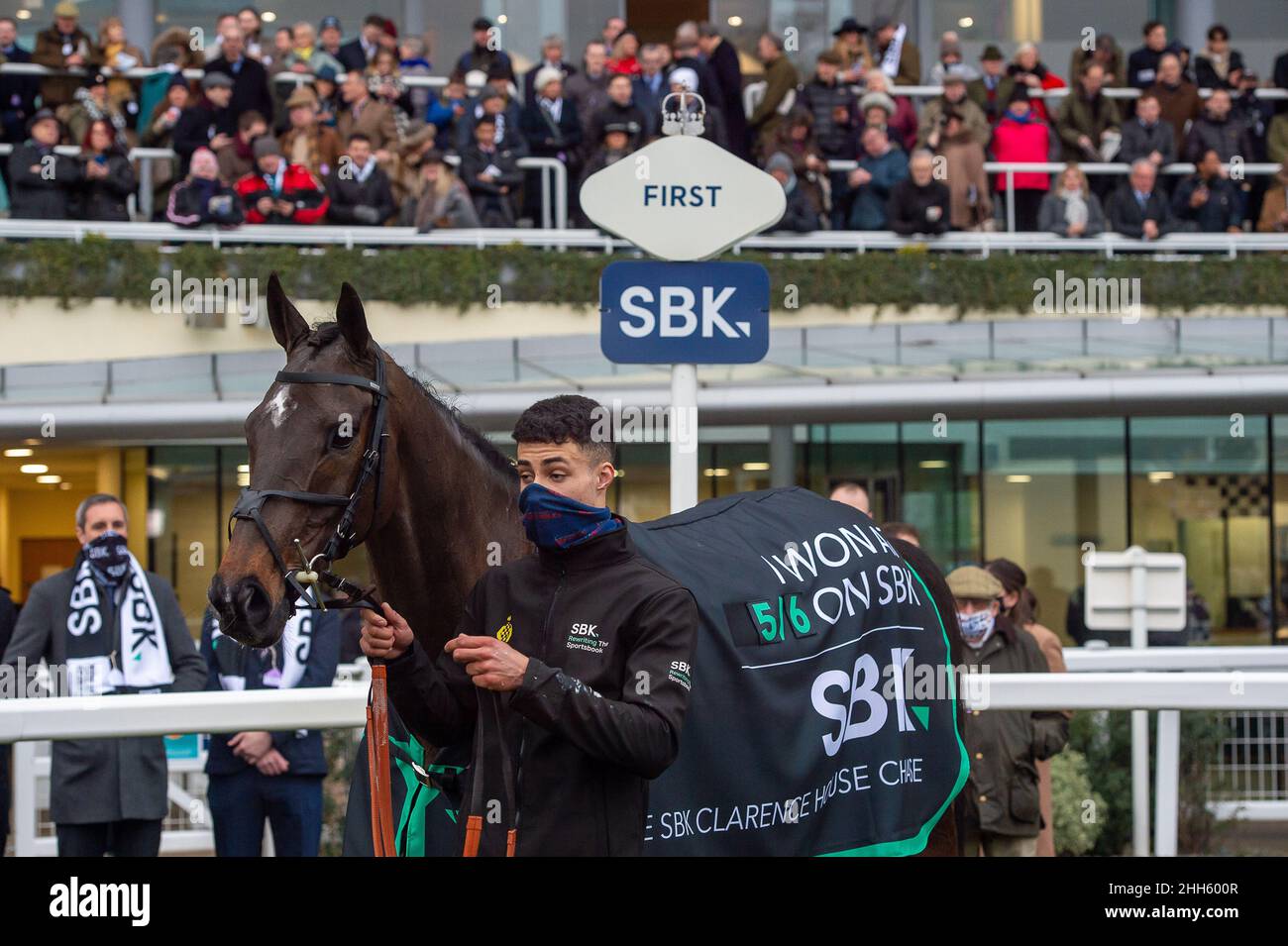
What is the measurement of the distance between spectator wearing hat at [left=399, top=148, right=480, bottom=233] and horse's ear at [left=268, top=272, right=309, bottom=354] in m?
10.2

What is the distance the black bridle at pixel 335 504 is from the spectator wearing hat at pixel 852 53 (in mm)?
12470

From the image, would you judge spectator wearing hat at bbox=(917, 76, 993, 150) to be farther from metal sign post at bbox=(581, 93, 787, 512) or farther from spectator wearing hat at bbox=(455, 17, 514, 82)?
metal sign post at bbox=(581, 93, 787, 512)

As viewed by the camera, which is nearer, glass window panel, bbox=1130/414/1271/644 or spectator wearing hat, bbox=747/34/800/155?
spectator wearing hat, bbox=747/34/800/155

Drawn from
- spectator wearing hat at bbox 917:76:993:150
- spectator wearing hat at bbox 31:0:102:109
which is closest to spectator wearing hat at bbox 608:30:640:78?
spectator wearing hat at bbox 917:76:993:150

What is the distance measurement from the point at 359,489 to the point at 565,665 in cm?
66

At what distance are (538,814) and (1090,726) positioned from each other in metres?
5.50

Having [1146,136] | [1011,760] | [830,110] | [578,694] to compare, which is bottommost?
[1011,760]

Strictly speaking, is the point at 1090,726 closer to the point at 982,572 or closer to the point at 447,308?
the point at 982,572

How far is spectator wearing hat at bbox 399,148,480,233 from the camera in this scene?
13.6m

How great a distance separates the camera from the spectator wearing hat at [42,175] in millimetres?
12883

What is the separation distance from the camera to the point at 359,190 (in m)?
13.6

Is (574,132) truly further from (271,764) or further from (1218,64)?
(271,764)

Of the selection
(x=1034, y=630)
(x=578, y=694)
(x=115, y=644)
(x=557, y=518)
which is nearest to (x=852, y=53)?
(x=1034, y=630)
